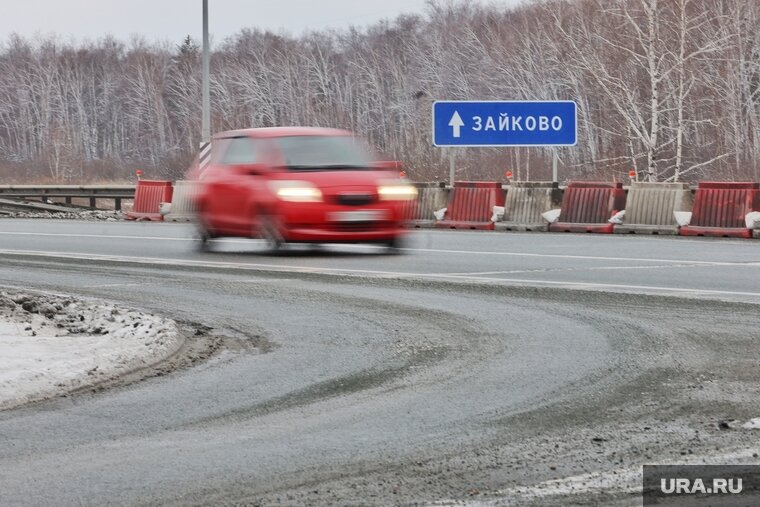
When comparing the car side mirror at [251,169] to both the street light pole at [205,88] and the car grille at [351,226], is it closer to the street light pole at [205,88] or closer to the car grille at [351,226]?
the car grille at [351,226]

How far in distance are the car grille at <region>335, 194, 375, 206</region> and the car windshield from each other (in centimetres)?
64

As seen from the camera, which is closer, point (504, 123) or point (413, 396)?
point (413, 396)

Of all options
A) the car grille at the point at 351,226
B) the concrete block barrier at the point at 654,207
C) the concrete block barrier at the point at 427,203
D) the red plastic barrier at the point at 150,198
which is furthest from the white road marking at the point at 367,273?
the red plastic barrier at the point at 150,198

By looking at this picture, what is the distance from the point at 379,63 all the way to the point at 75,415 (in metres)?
121

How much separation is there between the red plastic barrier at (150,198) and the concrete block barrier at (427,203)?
7050 mm

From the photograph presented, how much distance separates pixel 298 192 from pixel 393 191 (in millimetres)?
1239

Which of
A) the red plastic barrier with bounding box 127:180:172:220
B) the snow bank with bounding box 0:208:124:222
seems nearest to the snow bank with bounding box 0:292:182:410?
the red plastic barrier with bounding box 127:180:172:220

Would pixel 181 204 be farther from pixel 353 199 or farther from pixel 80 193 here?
pixel 80 193

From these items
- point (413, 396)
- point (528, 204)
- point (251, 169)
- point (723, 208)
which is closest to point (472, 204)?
point (528, 204)

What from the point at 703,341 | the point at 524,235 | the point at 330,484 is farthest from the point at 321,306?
the point at 524,235

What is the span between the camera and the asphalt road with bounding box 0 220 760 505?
Result: 545 cm

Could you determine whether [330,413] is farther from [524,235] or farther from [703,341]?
[524,235]

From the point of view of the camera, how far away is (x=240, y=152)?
19.0m

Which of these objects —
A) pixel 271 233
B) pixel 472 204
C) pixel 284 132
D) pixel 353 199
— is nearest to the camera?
pixel 353 199
